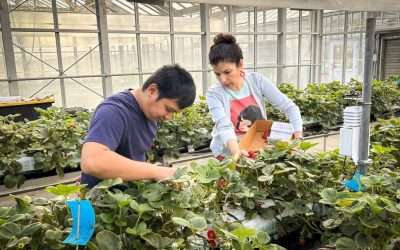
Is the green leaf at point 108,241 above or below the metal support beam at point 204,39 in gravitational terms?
below

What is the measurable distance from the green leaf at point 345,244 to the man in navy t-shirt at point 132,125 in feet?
1.59

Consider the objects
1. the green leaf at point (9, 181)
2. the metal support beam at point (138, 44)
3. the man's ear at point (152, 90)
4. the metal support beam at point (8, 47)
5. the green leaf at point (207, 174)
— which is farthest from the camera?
the metal support beam at point (138, 44)

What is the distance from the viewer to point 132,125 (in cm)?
121

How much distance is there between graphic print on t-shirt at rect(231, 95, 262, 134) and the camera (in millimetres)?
1740

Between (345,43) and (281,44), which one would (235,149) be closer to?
(281,44)

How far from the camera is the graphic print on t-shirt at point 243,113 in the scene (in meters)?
1.74

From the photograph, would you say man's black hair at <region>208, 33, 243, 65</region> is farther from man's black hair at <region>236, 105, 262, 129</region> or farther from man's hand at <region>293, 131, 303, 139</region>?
man's hand at <region>293, 131, 303, 139</region>

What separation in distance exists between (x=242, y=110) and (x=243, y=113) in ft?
0.05

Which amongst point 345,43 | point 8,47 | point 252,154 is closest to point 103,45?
point 8,47

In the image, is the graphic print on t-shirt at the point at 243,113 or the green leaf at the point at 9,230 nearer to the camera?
the green leaf at the point at 9,230

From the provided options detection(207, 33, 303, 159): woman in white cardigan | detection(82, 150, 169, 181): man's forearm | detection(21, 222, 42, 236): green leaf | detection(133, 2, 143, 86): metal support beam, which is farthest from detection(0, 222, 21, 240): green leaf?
detection(133, 2, 143, 86): metal support beam

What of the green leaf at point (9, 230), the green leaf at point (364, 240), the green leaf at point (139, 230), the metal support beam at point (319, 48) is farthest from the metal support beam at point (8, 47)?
the metal support beam at point (319, 48)

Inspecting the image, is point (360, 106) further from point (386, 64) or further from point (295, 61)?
point (386, 64)

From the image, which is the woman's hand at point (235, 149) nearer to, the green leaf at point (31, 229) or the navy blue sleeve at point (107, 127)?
the navy blue sleeve at point (107, 127)
